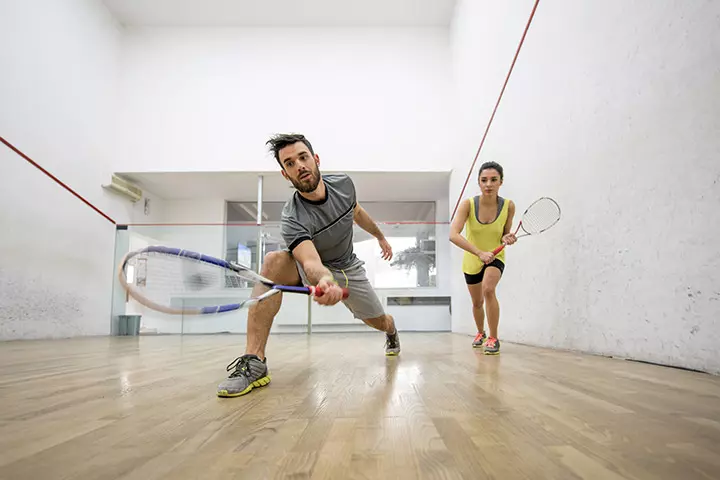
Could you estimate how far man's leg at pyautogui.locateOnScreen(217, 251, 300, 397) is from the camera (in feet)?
4.22

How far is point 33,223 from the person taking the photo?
4348 mm

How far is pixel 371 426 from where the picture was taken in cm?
89

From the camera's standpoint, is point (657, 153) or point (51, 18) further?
point (51, 18)

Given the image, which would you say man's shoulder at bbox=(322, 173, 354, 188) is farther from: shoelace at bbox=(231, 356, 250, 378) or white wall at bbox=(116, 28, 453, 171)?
white wall at bbox=(116, 28, 453, 171)

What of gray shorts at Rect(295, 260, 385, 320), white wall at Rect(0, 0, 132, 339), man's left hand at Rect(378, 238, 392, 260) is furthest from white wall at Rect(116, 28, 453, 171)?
gray shorts at Rect(295, 260, 385, 320)

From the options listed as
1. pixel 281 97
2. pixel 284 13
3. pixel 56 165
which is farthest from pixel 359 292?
pixel 284 13

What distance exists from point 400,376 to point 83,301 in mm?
4485

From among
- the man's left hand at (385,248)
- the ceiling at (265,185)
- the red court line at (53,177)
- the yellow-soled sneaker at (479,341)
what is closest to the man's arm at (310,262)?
the man's left hand at (385,248)

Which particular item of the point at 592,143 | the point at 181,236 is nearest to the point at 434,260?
the point at 181,236

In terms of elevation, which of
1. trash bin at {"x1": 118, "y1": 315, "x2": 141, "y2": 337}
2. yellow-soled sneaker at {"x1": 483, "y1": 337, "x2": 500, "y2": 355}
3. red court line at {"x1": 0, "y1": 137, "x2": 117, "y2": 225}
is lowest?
trash bin at {"x1": 118, "y1": 315, "x2": 141, "y2": 337}

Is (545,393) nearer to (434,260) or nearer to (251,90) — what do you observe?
(434,260)

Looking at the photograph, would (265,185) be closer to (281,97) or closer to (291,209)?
(281,97)

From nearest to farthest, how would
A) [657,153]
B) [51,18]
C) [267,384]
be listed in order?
1. [267,384]
2. [657,153]
3. [51,18]

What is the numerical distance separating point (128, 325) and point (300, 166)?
4653 mm
